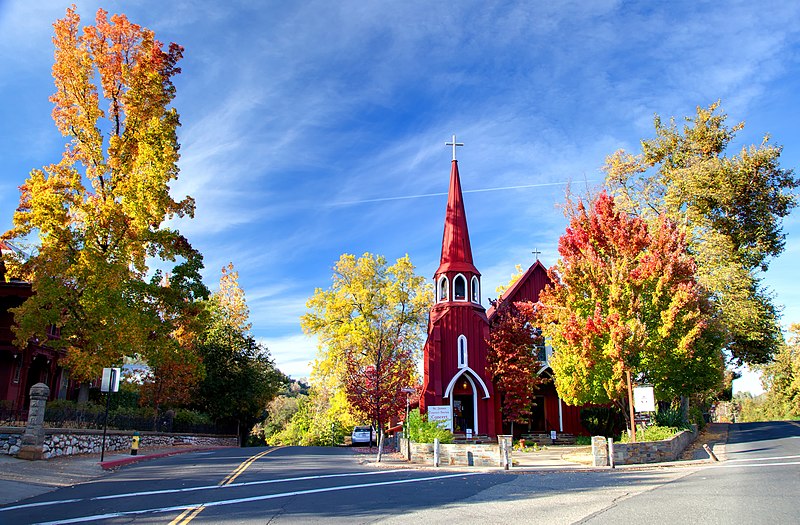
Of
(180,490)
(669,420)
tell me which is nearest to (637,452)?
(669,420)

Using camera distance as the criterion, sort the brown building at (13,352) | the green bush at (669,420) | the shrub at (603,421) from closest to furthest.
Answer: the brown building at (13,352), the green bush at (669,420), the shrub at (603,421)

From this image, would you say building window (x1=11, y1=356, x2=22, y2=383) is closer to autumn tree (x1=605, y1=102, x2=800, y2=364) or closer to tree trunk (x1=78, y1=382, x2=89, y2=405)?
tree trunk (x1=78, y1=382, x2=89, y2=405)

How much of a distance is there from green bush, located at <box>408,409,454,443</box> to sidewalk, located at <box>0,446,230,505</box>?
9711mm

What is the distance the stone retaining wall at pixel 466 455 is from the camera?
17.9 metres

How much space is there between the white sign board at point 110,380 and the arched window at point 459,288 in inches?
762

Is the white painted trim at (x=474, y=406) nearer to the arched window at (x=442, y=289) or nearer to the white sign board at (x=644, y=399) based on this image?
the arched window at (x=442, y=289)

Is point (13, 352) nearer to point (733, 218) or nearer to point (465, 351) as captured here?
point (465, 351)

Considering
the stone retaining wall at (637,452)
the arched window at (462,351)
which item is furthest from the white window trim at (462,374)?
the stone retaining wall at (637,452)

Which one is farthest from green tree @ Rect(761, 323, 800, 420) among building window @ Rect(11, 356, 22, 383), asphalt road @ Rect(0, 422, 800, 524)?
building window @ Rect(11, 356, 22, 383)

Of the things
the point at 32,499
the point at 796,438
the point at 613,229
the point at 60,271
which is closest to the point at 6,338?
the point at 60,271

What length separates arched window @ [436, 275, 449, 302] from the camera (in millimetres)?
33625

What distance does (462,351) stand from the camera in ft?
104

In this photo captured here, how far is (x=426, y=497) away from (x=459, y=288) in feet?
77.5

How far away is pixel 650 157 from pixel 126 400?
113ft
